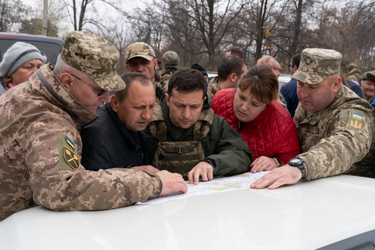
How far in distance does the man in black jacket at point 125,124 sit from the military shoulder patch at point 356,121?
136cm

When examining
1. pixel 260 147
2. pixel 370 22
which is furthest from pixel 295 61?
pixel 370 22

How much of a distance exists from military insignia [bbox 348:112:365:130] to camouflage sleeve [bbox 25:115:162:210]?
1521 mm

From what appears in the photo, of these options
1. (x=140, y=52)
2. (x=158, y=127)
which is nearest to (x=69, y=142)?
(x=158, y=127)

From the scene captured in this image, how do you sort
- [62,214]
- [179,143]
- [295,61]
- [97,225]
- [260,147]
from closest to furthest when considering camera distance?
[97,225] < [62,214] < [179,143] < [260,147] < [295,61]

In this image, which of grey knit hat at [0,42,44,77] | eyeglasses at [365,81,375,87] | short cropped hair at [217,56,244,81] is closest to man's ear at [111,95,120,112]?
grey knit hat at [0,42,44,77]

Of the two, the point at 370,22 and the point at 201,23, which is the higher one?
the point at 370,22

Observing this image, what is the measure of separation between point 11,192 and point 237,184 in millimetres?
1162

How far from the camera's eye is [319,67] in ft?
8.54

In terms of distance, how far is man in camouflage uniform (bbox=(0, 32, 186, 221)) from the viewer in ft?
4.56

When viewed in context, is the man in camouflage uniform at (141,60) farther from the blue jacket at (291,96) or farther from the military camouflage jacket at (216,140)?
the blue jacket at (291,96)

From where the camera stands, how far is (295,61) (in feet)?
17.9

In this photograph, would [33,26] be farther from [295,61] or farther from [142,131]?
[142,131]

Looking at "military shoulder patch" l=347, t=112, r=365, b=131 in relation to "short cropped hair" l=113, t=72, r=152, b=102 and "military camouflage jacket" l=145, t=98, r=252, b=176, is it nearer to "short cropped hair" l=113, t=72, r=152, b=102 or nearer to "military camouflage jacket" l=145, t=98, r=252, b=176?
"military camouflage jacket" l=145, t=98, r=252, b=176

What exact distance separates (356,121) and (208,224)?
62.4 inches
